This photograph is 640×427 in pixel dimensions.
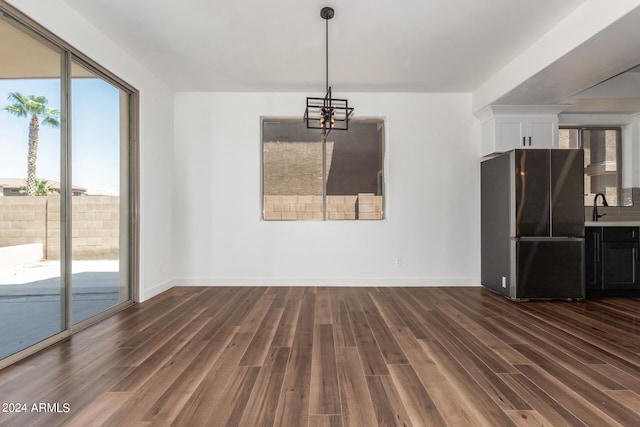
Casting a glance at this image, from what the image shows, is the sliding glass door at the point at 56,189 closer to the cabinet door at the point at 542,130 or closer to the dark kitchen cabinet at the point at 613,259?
the cabinet door at the point at 542,130

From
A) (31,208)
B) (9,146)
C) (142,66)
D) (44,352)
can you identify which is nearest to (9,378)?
(44,352)

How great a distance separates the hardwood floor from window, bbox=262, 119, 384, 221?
1.79m

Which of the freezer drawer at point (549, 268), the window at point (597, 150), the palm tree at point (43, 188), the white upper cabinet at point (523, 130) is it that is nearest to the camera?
the palm tree at point (43, 188)

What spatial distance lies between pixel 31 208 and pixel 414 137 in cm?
447

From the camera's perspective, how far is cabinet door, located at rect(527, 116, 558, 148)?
4746 mm

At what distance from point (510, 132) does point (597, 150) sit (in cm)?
169

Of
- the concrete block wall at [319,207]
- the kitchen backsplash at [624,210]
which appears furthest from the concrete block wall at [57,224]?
the kitchen backsplash at [624,210]

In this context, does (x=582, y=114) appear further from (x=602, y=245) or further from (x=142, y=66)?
(x=142, y=66)

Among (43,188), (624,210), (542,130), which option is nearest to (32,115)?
(43,188)

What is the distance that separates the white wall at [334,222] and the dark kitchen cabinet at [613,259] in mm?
1325

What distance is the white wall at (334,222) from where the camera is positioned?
5.12 metres

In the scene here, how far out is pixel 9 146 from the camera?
8.11 feet

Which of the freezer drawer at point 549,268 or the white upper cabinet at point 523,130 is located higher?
the white upper cabinet at point 523,130

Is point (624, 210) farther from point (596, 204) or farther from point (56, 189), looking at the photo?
point (56, 189)
